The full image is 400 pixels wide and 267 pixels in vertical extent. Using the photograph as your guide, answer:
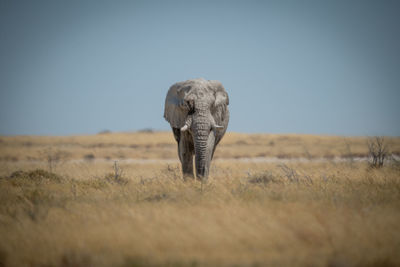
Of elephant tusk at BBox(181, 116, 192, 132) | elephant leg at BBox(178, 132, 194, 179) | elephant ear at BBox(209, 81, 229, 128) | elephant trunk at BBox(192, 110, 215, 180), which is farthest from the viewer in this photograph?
elephant leg at BBox(178, 132, 194, 179)

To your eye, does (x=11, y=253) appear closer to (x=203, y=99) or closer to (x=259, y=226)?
(x=259, y=226)

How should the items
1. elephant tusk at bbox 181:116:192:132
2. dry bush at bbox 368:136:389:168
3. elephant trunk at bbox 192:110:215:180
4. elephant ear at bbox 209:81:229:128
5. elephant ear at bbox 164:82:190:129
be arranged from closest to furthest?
1. elephant trunk at bbox 192:110:215:180
2. elephant tusk at bbox 181:116:192:132
3. elephant ear at bbox 164:82:190:129
4. elephant ear at bbox 209:81:229:128
5. dry bush at bbox 368:136:389:168

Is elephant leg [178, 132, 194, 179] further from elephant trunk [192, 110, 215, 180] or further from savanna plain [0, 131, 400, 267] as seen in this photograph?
savanna plain [0, 131, 400, 267]

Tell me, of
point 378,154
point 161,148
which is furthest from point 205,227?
point 161,148

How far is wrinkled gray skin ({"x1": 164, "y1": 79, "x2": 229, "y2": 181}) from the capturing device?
7.98 meters

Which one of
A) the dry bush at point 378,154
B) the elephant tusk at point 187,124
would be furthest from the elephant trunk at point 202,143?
the dry bush at point 378,154

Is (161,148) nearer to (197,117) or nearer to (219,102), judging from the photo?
(219,102)

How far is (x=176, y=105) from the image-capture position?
29.1ft

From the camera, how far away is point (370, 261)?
3.25 meters

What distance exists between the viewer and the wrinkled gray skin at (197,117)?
798 cm

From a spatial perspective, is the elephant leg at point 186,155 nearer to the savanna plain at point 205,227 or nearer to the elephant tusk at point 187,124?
the elephant tusk at point 187,124

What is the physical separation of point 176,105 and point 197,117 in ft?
3.50

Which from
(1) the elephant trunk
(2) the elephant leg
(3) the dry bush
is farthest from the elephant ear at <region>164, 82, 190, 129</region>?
(3) the dry bush

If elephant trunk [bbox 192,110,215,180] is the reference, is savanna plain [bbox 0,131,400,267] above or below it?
below
